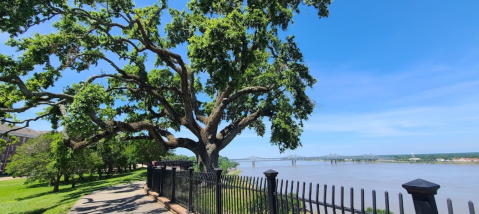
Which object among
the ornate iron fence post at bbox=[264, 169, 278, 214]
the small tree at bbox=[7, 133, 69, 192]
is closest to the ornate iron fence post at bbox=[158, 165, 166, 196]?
the ornate iron fence post at bbox=[264, 169, 278, 214]

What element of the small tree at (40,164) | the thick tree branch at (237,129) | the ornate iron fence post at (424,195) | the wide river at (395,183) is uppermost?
the thick tree branch at (237,129)

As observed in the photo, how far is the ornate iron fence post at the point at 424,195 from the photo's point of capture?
2103 mm

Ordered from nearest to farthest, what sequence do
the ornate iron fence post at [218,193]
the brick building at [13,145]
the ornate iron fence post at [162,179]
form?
the ornate iron fence post at [218,193], the ornate iron fence post at [162,179], the brick building at [13,145]

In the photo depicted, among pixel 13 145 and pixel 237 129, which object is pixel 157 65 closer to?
pixel 237 129

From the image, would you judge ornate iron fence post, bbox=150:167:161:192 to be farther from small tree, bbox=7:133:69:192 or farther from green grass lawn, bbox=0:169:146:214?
small tree, bbox=7:133:69:192

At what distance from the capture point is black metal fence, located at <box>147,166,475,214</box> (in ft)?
7.34

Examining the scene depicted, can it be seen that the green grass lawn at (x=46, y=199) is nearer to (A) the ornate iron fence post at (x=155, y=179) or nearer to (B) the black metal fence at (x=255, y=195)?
(A) the ornate iron fence post at (x=155, y=179)

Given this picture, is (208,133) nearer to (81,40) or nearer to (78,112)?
(78,112)

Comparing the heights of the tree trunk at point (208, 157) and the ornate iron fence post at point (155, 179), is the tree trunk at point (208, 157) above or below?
above

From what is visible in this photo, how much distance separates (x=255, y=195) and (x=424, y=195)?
4449 millimetres

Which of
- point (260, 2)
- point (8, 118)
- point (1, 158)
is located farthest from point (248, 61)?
point (1, 158)

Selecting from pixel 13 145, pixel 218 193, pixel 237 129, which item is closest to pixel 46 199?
pixel 237 129

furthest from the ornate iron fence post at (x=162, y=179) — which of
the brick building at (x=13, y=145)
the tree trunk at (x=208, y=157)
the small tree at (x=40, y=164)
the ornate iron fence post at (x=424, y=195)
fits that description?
the brick building at (x=13, y=145)

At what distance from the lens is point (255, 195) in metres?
6.18
